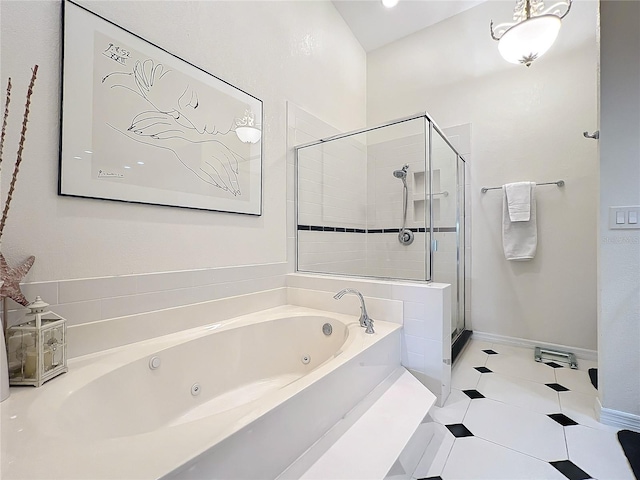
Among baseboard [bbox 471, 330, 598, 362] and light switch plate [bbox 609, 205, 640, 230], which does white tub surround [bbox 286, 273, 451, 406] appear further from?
baseboard [bbox 471, 330, 598, 362]

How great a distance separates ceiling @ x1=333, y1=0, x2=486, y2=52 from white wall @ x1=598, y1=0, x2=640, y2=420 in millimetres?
1627

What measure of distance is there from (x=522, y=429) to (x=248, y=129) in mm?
2278

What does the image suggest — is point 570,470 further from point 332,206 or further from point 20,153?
point 20,153

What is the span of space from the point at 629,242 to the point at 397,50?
278cm

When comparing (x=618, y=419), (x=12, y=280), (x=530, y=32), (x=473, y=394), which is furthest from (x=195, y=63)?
(x=618, y=419)

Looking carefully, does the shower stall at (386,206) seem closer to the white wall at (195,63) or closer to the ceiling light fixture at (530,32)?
the white wall at (195,63)

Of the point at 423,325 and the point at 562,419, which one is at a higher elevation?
the point at 423,325

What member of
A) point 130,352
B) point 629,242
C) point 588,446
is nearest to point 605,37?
point 629,242

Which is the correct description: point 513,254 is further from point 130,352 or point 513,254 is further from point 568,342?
point 130,352

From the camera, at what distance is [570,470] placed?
1.18 metres

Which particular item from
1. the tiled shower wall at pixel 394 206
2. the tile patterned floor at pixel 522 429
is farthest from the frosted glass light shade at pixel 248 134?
the tile patterned floor at pixel 522 429

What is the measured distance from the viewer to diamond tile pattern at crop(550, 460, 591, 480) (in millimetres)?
1146

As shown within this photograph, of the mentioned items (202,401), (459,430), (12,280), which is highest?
(12,280)

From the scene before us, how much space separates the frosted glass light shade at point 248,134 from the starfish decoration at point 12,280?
4.05ft
